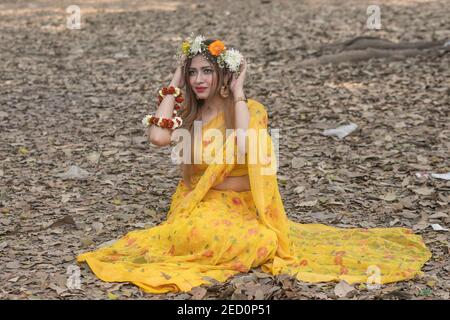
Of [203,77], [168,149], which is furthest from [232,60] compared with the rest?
[168,149]

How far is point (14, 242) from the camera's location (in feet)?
18.0

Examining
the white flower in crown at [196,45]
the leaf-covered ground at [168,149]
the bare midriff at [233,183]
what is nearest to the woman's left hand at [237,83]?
the white flower in crown at [196,45]

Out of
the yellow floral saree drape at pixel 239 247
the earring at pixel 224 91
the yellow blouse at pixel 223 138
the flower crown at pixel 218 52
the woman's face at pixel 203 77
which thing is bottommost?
the yellow floral saree drape at pixel 239 247

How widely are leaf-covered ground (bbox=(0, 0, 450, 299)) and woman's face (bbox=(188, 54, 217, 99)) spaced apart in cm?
130

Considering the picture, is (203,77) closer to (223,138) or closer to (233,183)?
(223,138)

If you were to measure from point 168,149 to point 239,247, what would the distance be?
3174 millimetres

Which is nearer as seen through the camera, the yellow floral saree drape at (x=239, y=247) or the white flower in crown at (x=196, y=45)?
the yellow floral saree drape at (x=239, y=247)

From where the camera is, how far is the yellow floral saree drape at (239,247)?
15.5 ft

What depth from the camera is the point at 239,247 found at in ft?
15.9

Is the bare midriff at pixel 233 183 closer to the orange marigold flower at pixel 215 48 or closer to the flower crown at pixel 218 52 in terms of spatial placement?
the flower crown at pixel 218 52

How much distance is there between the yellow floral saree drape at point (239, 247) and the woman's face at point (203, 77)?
0.23m
